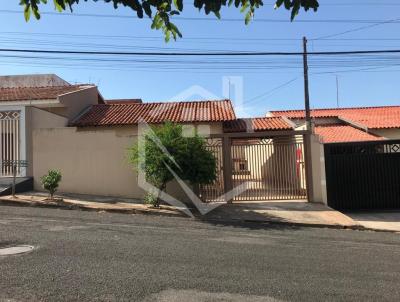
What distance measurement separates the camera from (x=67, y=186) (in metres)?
15.1

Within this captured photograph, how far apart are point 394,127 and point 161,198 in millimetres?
15558

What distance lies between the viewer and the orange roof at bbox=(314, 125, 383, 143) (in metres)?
20.8

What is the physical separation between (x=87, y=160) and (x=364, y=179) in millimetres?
9523

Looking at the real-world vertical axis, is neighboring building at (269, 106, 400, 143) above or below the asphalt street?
above

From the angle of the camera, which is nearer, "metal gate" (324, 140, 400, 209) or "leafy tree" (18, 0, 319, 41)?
"leafy tree" (18, 0, 319, 41)

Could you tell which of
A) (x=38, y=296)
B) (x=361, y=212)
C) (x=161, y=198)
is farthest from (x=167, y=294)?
(x=361, y=212)

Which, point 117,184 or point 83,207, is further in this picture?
point 117,184

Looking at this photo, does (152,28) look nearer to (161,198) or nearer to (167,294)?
(167,294)

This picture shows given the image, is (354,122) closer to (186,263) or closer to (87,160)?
(87,160)

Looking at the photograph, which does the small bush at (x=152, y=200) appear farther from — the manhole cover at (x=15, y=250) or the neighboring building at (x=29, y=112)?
the manhole cover at (x=15, y=250)

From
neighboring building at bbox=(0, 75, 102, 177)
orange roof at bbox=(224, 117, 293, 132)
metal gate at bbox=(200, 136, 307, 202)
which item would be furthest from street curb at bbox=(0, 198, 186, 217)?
orange roof at bbox=(224, 117, 293, 132)

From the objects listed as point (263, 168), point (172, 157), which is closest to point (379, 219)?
point (263, 168)

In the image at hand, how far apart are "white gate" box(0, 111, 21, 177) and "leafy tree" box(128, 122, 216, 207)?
4.60 m

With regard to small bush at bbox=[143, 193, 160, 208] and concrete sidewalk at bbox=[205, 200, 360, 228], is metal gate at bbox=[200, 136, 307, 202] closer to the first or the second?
Result: concrete sidewalk at bbox=[205, 200, 360, 228]
